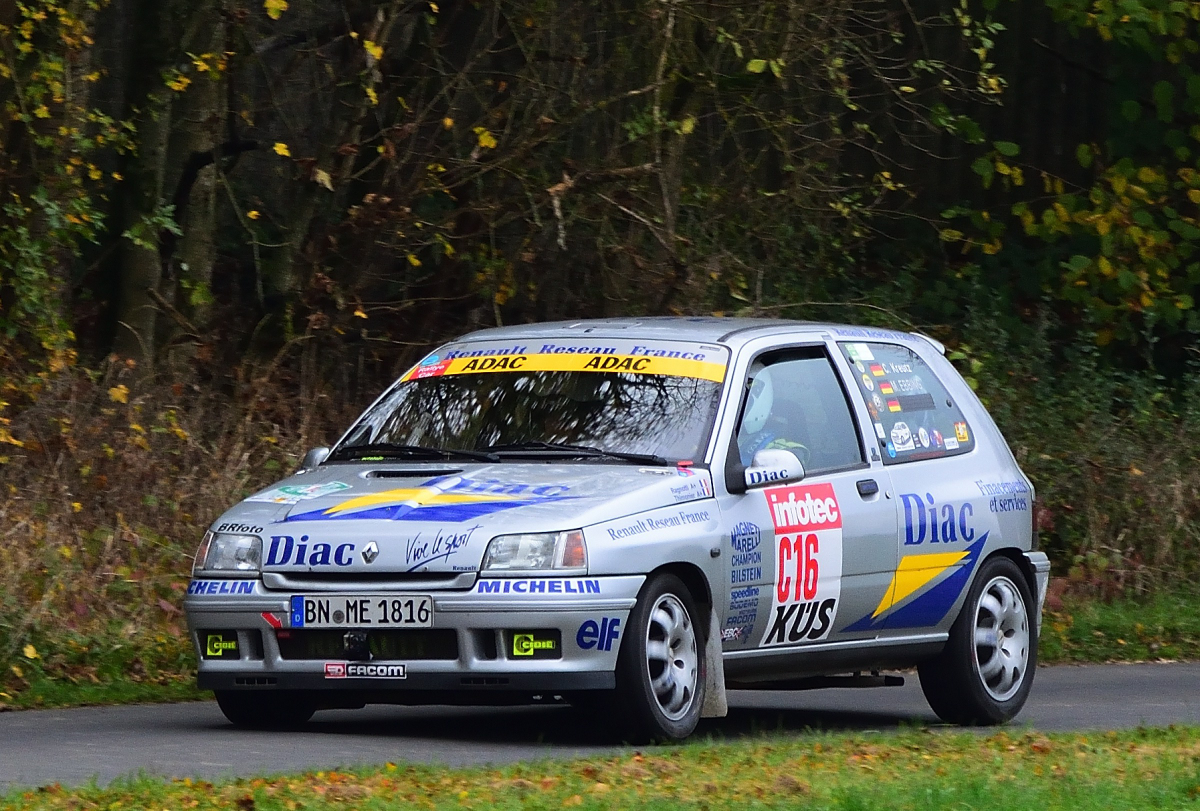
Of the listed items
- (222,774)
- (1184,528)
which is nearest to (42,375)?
(222,774)

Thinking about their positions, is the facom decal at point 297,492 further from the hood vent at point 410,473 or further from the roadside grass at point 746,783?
the roadside grass at point 746,783

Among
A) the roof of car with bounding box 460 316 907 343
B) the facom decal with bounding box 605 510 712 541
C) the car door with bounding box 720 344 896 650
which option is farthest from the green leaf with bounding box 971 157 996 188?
the facom decal with bounding box 605 510 712 541

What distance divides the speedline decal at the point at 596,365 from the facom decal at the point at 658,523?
83 cm

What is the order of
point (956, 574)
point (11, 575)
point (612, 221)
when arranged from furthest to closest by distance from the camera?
point (612, 221) → point (11, 575) → point (956, 574)

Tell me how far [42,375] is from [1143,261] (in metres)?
9.40

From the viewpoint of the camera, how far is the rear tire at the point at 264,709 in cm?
885

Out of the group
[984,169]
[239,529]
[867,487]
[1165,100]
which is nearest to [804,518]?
[867,487]

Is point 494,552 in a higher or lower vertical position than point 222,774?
higher

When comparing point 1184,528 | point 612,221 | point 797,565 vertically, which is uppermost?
point 612,221

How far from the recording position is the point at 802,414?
9.53 m

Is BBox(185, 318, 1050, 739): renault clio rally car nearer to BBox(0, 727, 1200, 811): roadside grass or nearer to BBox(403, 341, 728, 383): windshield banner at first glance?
BBox(403, 341, 728, 383): windshield banner

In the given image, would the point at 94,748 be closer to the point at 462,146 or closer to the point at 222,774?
the point at 222,774

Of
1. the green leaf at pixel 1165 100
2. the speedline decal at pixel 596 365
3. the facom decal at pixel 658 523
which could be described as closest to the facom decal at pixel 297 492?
the speedline decal at pixel 596 365

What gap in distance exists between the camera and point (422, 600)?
8.10 metres
